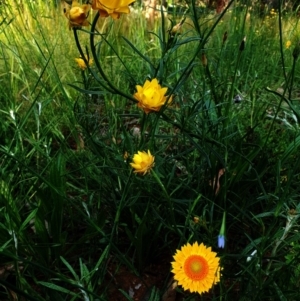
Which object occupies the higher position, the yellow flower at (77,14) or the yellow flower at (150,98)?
the yellow flower at (77,14)

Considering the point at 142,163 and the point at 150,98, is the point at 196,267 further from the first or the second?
the point at 150,98

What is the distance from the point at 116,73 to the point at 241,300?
4.19 ft

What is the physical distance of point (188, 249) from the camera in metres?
0.79

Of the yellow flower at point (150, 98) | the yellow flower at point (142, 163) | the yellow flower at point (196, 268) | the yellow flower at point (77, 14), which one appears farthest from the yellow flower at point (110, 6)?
the yellow flower at point (196, 268)

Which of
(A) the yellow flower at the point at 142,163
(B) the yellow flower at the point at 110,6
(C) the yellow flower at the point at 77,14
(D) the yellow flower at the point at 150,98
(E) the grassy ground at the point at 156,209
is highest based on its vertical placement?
(B) the yellow flower at the point at 110,6

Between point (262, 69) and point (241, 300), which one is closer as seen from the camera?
point (241, 300)

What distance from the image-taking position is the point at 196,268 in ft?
2.53

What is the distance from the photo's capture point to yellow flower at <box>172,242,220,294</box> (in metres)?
0.75

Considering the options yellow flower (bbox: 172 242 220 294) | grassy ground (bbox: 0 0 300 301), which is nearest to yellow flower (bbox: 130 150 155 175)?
grassy ground (bbox: 0 0 300 301)

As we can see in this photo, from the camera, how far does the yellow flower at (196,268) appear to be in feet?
2.47

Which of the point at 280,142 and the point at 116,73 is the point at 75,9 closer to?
the point at 280,142

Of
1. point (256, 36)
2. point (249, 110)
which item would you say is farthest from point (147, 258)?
point (256, 36)

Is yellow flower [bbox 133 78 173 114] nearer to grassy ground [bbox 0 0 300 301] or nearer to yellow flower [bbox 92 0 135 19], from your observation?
grassy ground [bbox 0 0 300 301]

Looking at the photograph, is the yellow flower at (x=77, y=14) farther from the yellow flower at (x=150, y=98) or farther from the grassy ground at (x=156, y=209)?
the yellow flower at (x=150, y=98)
